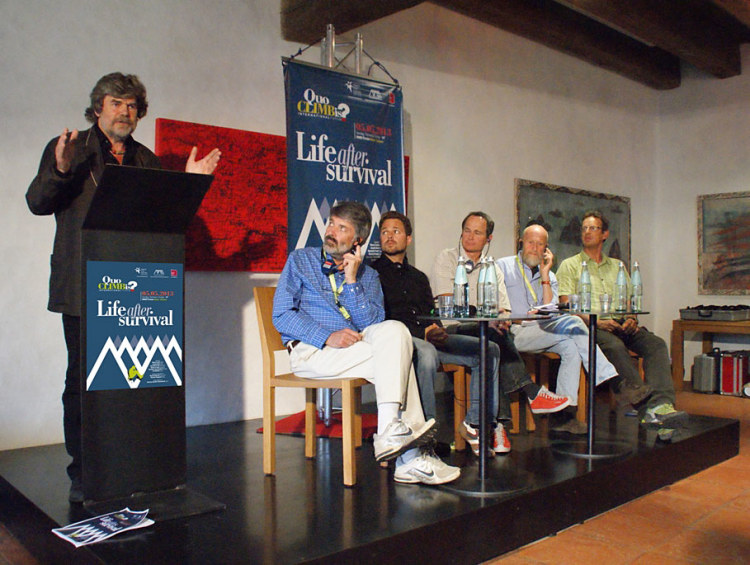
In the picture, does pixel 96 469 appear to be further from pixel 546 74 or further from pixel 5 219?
pixel 546 74

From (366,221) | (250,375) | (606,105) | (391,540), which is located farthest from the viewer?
(606,105)

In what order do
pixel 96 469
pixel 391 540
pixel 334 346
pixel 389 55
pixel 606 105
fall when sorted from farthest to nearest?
pixel 606 105 < pixel 389 55 < pixel 334 346 < pixel 96 469 < pixel 391 540

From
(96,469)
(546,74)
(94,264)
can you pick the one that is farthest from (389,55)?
(96,469)

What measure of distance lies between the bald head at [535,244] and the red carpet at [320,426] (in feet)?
4.20

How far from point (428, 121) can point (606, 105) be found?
99.5 inches

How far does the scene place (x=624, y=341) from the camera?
13.6 ft

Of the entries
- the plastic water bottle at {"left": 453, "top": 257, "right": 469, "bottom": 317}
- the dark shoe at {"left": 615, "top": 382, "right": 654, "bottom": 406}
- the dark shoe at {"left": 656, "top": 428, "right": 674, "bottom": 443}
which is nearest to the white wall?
the plastic water bottle at {"left": 453, "top": 257, "right": 469, "bottom": 317}

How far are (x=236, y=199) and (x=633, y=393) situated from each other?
2449 millimetres

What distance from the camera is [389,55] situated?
193 inches

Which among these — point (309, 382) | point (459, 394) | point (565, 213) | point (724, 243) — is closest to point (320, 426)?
point (459, 394)

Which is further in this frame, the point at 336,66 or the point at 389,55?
the point at 389,55

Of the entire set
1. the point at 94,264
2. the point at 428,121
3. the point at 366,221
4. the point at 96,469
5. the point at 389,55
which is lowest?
the point at 96,469

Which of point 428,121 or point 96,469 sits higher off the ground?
point 428,121

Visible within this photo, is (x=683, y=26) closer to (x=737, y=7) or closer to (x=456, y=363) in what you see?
(x=737, y=7)
